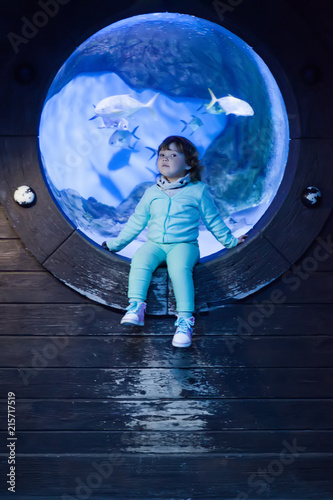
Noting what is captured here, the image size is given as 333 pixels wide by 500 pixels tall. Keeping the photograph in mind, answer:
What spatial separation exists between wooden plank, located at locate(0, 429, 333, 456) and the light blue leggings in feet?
2.19

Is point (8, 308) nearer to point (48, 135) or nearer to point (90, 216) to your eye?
point (90, 216)

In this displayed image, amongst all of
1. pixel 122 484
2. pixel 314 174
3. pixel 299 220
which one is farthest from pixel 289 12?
pixel 122 484

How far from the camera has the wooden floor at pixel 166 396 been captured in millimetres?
3115

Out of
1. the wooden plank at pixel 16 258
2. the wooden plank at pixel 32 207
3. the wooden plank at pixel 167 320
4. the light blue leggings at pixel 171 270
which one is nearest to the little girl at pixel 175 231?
the light blue leggings at pixel 171 270

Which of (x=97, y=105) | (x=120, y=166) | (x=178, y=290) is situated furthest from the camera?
(x=120, y=166)

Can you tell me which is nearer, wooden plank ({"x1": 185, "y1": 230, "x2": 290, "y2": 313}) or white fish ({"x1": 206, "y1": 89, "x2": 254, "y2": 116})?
wooden plank ({"x1": 185, "y1": 230, "x2": 290, "y2": 313})

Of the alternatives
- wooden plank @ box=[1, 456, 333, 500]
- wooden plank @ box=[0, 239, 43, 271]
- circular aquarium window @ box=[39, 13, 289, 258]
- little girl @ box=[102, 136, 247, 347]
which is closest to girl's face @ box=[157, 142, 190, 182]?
little girl @ box=[102, 136, 247, 347]

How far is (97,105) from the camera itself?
378cm

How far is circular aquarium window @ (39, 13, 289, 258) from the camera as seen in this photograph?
342 centimetres

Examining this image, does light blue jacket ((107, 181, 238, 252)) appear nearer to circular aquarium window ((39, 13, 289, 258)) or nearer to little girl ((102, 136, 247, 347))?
little girl ((102, 136, 247, 347))

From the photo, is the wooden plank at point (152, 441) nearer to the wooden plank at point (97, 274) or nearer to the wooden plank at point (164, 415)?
the wooden plank at point (164, 415)

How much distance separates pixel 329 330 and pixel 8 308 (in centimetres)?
165

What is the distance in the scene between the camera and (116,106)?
376cm

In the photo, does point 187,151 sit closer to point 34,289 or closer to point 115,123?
point 115,123
